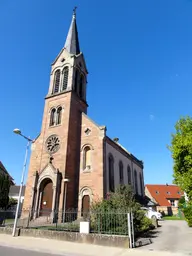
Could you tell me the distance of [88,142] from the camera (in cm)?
2328

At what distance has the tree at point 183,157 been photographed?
1504cm

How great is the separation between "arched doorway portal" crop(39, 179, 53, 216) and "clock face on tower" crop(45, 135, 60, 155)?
3.53 m

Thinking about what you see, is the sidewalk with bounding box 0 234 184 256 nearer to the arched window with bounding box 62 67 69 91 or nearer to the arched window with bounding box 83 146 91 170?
the arched window with bounding box 83 146 91 170

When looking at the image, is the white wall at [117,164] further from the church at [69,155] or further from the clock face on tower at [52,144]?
the clock face on tower at [52,144]

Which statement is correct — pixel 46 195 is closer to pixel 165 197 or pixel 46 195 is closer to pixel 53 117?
pixel 53 117

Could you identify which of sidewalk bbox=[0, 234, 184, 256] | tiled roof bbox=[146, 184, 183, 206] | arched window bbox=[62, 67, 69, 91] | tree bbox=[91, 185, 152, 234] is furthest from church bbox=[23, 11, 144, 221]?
tiled roof bbox=[146, 184, 183, 206]

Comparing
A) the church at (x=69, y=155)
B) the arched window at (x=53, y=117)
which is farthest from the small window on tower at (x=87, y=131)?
the arched window at (x=53, y=117)

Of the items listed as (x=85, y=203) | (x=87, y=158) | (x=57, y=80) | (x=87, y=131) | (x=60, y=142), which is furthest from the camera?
(x=57, y=80)

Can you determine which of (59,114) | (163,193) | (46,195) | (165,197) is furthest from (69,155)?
(163,193)

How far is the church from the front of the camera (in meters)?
20.6

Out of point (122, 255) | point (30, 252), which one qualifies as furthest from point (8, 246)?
point (122, 255)

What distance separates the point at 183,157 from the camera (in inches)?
633

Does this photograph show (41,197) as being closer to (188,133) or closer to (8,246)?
(8,246)

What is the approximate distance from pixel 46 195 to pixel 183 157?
14.8 meters
